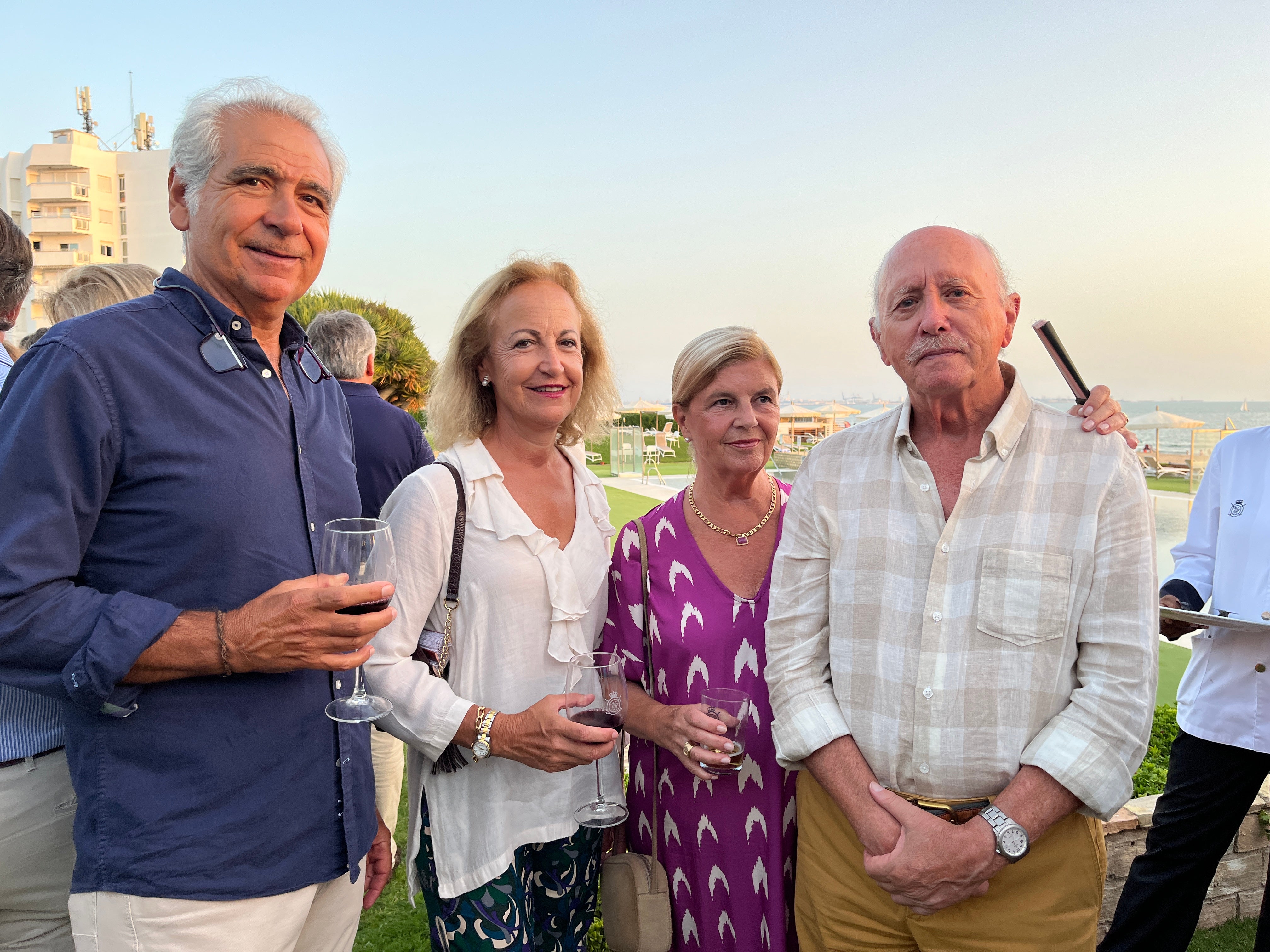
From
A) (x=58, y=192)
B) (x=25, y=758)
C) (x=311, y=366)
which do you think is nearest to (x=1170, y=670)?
(x=311, y=366)

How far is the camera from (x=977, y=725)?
1.98m

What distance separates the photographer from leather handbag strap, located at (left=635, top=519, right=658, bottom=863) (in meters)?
2.50

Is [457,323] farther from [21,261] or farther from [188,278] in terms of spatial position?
[21,261]

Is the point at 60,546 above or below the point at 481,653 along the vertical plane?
above

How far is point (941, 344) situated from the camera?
6.77 feet

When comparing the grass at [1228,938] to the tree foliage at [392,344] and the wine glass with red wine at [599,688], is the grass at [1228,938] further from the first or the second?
the tree foliage at [392,344]

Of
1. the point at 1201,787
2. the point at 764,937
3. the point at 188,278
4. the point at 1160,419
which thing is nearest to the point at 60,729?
the point at 188,278

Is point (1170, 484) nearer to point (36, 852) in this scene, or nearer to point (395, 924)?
point (395, 924)

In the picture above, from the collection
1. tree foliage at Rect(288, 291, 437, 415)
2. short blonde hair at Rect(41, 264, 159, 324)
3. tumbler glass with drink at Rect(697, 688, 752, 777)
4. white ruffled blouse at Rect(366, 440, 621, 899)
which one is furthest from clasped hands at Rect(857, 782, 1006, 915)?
tree foliage at Rect(288, 291, 437, 415)

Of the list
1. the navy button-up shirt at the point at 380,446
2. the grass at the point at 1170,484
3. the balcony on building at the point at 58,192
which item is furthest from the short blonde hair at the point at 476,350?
the balcony on building at the point at 58,192

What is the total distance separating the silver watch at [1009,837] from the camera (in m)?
1.87

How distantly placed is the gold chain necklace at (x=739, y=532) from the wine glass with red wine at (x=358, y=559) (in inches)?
45.5

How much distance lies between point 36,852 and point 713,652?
69.4 inches

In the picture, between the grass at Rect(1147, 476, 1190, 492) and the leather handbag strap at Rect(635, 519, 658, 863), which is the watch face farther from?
the grass at Rect(1147, 476, 1190, 492)
